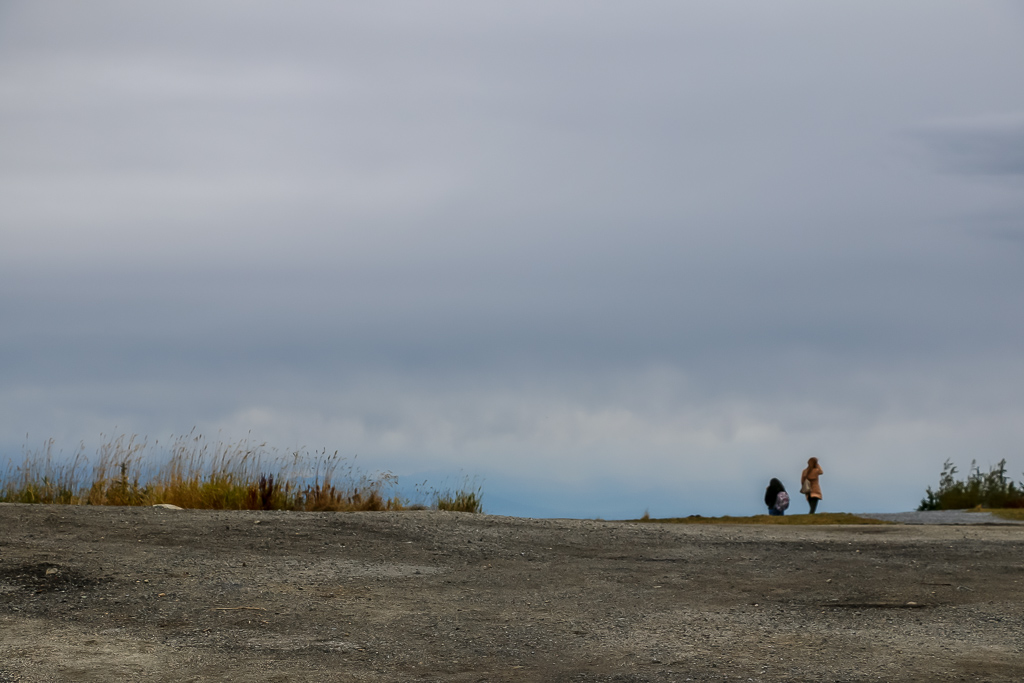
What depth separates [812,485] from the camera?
18.7 metres

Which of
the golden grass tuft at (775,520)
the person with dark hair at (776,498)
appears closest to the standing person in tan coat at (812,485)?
the person with dark hair at (776,498)

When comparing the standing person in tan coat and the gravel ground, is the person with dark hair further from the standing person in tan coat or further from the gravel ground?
the gravel ground

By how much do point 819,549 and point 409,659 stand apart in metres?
6.11

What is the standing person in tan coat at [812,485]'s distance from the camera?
18.7 meters

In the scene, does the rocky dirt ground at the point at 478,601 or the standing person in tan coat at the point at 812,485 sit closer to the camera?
the rocky dirt ground at the point at 478,601

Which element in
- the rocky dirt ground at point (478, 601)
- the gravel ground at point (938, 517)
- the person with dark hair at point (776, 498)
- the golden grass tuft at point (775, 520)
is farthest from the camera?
the person with dark hair at point (776, 498)

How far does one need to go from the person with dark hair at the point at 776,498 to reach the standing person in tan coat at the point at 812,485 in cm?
50

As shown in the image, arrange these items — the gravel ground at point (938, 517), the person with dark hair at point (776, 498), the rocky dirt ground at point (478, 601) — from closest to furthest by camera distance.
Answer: the rocky dirt ground at point (478, 601) → the gravel ground at point (938, 517) → the person with dark hair at point (776, 498)

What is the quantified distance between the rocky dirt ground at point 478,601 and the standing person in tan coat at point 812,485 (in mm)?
7225

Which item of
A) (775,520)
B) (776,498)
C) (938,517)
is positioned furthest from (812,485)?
(775,520)

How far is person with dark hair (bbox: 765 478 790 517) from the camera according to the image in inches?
723

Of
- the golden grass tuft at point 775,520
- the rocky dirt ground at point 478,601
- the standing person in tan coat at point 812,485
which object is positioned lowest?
the rocky dirt ground at point 478,601

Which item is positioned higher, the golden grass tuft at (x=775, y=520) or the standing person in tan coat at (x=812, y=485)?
the standing person in tan coat at (x=812, y=485)

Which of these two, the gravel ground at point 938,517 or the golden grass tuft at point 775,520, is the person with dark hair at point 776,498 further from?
the golden grass tuft at point 775,520
